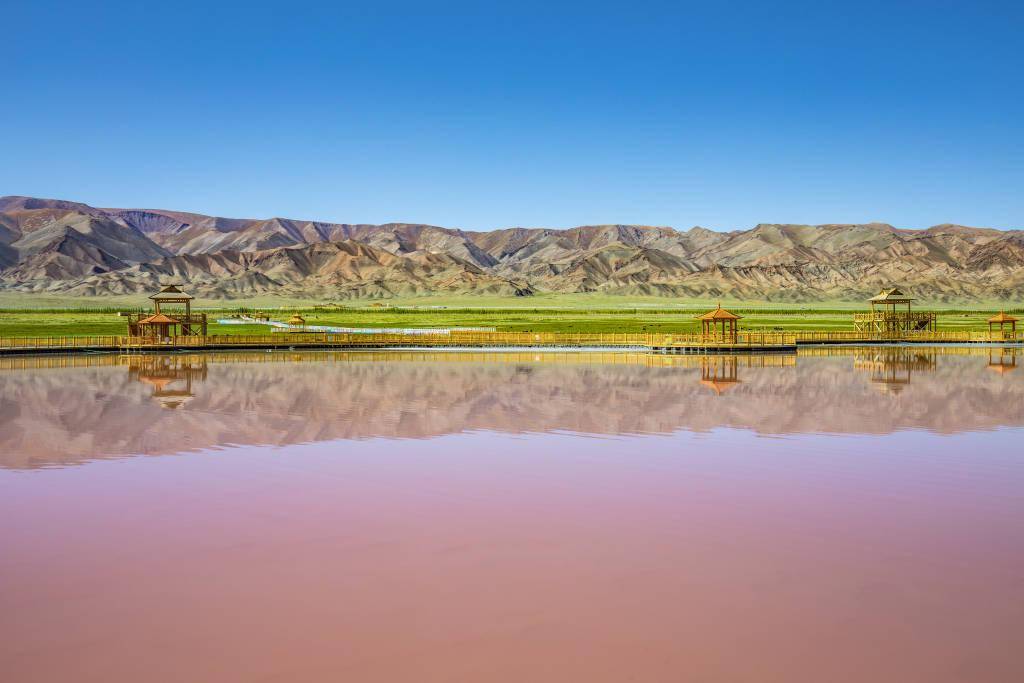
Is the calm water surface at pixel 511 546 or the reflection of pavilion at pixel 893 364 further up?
the reflection of pavilion at pixel 893 364

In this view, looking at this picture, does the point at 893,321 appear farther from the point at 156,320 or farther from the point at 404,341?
the point at 156,320

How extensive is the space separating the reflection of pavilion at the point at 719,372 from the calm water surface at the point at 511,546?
953 centimetres

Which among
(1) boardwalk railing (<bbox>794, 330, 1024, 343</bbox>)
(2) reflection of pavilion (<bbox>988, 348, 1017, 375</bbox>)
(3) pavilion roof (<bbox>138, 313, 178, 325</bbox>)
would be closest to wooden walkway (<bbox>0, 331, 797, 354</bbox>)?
(3) pavilion roof (<bbox>138, 313, 178, 325</bbox>)

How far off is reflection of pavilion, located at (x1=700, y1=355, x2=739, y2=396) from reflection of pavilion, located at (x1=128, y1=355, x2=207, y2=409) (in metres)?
18.2

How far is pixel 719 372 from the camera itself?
1678 inches

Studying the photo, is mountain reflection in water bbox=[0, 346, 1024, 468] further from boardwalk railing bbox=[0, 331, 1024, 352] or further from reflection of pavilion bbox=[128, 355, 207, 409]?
boardwalk railing bbox=[0, 331, 1024, 352]

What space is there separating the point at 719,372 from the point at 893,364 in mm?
11424

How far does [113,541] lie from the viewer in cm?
1239

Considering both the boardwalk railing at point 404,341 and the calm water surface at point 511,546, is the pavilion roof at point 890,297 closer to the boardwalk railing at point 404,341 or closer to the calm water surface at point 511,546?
the boardwalk railing at point 404,341

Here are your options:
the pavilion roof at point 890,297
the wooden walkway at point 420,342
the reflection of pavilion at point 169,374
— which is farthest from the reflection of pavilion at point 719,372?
the pavilion roof at point 890,297

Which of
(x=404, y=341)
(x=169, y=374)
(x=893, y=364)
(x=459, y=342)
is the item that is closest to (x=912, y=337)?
(x=893, y=364)

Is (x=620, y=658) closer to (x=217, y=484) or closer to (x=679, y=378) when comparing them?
(x=217, y=484)

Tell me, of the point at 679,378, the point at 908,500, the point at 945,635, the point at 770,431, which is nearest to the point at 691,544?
the point at 945,635

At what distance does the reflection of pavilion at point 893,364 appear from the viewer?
37.3 metres
